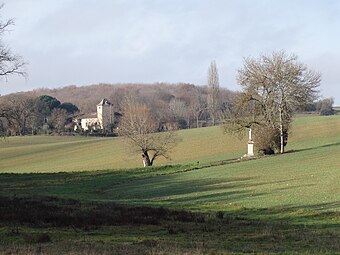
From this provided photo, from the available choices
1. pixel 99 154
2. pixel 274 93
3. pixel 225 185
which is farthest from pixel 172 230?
pixel 99 154

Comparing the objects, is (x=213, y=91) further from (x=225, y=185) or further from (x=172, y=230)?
(x=172, y=230)

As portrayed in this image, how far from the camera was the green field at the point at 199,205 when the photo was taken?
48.7 feet

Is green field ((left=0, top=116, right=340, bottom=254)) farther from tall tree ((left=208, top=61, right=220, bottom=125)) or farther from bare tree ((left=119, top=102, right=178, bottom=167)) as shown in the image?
tall tree ((left=208, top=61, right=220, bottom=125))

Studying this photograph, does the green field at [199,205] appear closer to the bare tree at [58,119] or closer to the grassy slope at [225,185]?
the grassy slope at [225,185]

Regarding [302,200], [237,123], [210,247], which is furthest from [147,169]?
[210,247]

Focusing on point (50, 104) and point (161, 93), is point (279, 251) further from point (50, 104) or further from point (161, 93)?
point (161, 93)

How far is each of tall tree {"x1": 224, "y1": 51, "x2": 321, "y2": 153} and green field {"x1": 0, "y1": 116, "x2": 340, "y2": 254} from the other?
7.99m

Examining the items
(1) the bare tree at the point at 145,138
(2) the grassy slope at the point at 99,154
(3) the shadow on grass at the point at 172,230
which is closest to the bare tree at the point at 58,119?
(2) the grassy slope at the point at 99,154

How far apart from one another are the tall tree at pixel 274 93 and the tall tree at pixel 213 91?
245 feet

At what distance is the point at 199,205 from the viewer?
2939 centimetres

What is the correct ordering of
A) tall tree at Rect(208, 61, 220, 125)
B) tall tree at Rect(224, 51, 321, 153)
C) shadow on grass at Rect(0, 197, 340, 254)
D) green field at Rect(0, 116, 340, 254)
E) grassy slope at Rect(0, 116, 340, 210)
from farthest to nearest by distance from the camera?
tall tree at Rect(208, 61, 220, 125), tall tree at Rect(224, 51, 321, 153), grassy slope at Rect(0, 116, 340, 210), green field at Rect(0, 116, 340, 254), shadow on grass at Rect(0, 197, 340, 254)

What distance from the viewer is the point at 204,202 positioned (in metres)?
30.7

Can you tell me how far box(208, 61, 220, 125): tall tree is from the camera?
145 metres

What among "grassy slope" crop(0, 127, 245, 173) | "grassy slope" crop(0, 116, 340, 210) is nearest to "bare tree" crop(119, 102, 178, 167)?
"grassy slope" crop(0, 127, 245, 173)
